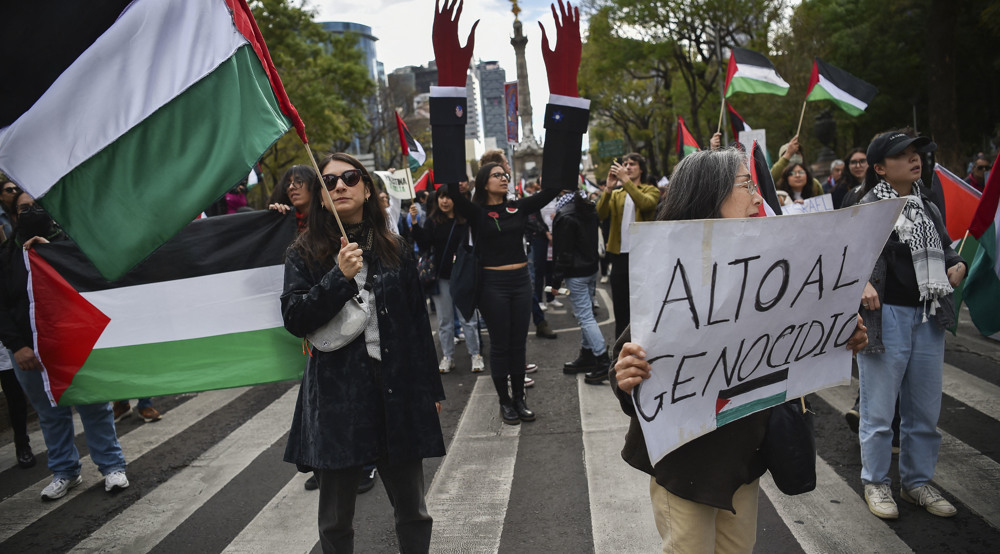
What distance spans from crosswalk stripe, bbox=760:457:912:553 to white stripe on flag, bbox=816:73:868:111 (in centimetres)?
434

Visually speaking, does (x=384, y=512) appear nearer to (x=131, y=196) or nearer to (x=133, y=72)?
(x=131, y=196)

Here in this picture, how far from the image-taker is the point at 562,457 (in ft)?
15.6

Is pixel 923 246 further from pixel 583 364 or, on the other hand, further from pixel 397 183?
pixel 397 183

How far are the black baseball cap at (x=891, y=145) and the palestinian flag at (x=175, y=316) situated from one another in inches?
138

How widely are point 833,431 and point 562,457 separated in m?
1.95

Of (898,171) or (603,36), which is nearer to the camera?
(898,171)

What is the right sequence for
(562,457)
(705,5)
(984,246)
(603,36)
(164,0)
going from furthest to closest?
(603,36) < (705,5) < (562,457) < (984,246) < (164,0)

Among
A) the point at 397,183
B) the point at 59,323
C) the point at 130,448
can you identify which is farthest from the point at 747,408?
the point at 397,183

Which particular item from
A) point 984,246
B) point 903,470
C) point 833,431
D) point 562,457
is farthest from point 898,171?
point 562,457

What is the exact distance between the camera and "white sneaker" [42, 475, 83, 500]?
4.68 m

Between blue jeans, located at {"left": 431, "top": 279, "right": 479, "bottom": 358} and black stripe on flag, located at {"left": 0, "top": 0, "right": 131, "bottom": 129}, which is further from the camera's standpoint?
blue jeans, located at {"left": 431, "top": 279, "right": 479, "bottom": 358}

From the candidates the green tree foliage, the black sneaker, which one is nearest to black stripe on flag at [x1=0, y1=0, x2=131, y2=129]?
the black sneaker

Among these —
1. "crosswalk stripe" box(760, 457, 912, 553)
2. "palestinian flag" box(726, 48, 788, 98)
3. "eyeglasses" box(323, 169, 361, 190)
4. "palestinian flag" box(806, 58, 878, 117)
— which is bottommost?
A: "crosswalk stripe" box(760, 457, 912, 553)

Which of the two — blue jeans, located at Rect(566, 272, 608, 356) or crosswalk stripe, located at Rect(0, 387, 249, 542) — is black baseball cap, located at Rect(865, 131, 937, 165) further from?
crosswalk stripe, located at Rect(0, 387, 249, 542)
